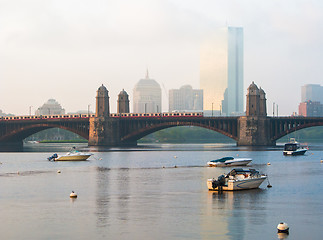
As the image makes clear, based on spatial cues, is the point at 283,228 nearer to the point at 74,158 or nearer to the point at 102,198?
the point at 102,198

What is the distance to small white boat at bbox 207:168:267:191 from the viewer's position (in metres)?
68.7

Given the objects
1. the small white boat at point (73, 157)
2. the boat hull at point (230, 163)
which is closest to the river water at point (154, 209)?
the boat hull at point (230, 163)

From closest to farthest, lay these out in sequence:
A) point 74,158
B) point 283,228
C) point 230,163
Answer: point 283,228
point 230,163
point 74,158

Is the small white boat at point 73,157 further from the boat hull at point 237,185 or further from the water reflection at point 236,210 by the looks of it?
the water reflection at point 236,210

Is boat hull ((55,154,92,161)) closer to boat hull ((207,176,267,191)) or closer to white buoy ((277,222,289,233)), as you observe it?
boat hull ((207,176,267,191))

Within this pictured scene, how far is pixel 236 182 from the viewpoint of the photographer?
6881cm

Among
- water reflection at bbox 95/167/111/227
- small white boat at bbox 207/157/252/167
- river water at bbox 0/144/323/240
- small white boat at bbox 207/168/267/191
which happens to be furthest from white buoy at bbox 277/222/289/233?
small white boat at bbox 207/157/252/167

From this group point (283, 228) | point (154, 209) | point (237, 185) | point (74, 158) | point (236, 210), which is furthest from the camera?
point (74, 158)

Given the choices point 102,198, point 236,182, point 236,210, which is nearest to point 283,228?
point 236,210

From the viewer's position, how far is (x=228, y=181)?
226ft

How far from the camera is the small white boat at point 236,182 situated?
68688mm

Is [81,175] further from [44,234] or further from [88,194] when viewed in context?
[44,234]

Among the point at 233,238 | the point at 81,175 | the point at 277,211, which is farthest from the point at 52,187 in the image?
the point at 233,238

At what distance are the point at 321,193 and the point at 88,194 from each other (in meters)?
25.9
